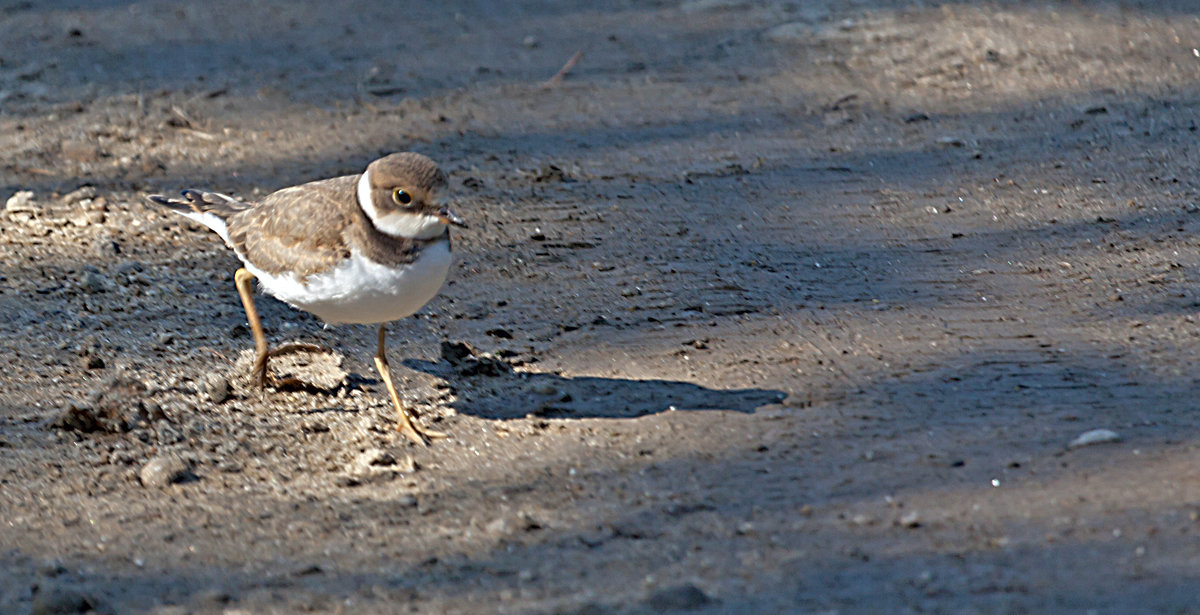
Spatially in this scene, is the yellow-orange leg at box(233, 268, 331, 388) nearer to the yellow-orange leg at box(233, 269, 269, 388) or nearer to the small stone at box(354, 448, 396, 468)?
the yellow-orange leg at box(233, 269, 269, 388)

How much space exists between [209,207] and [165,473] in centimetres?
160

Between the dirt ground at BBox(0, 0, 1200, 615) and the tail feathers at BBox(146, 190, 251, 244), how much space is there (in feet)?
1.91

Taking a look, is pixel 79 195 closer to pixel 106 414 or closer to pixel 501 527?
pixel 106 414

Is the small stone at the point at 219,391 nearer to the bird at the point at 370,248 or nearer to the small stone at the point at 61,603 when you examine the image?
the bird at the point at 370,248

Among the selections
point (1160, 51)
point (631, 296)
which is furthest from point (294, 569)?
A: point (1160, 51)

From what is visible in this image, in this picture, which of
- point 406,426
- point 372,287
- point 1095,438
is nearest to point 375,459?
point 406,426

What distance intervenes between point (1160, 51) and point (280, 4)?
7744mm

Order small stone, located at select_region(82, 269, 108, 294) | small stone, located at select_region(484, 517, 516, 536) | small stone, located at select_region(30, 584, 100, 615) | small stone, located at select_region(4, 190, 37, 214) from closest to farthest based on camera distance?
small stone, located at select_region(30, 584, 100, 615) → small stone, located at select_region(484, 517, 516, 536) → small stone, located at select_region(82, 269, 108, 294) → small stone, located at select_region(4, 190, 37, 214)

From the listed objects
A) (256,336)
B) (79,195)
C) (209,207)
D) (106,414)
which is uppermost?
(209,207)

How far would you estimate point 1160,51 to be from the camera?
9.62 m

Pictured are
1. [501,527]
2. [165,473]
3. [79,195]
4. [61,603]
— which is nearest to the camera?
[61,603]

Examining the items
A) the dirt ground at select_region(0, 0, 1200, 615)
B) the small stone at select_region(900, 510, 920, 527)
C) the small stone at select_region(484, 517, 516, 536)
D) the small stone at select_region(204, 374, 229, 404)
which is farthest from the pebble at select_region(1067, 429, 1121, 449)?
the small stone at select_region(204, 374, 229, 404)

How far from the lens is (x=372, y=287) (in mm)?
4922

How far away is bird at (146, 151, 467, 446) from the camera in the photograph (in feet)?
16.2
